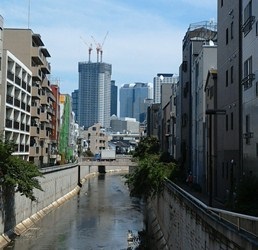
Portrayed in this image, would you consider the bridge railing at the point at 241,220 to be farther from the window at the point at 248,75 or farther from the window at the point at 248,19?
the window at the point at 248,19

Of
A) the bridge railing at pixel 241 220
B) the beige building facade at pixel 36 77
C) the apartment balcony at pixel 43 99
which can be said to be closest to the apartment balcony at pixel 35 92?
the beige building facade at pixel 36 77

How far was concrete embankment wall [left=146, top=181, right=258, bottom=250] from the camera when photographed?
15148 mm

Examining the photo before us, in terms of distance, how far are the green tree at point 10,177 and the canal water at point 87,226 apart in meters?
2.71

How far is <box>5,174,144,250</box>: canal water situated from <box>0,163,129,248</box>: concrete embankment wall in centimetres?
80

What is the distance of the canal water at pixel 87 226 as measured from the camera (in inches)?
1639

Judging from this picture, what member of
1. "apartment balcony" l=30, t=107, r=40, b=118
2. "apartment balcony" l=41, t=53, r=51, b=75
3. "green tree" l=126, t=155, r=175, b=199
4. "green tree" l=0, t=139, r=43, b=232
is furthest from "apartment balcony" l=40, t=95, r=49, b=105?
"green tree" l=0, t=139, r=43, b=232

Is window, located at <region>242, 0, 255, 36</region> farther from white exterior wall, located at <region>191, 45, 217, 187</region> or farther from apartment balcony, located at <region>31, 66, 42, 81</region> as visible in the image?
apartment balcony, located at <region>31, 66, 42, 81</region>

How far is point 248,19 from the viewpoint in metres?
29.6

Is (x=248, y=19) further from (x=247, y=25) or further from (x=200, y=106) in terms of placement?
(x=200, y=106)

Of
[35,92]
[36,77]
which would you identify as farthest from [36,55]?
[35,92]

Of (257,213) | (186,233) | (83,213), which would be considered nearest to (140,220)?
(83,213)

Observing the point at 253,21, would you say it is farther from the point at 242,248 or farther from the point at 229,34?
the point at 242,248

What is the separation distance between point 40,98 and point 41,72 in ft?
15.1

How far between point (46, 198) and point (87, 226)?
13.0 metres
